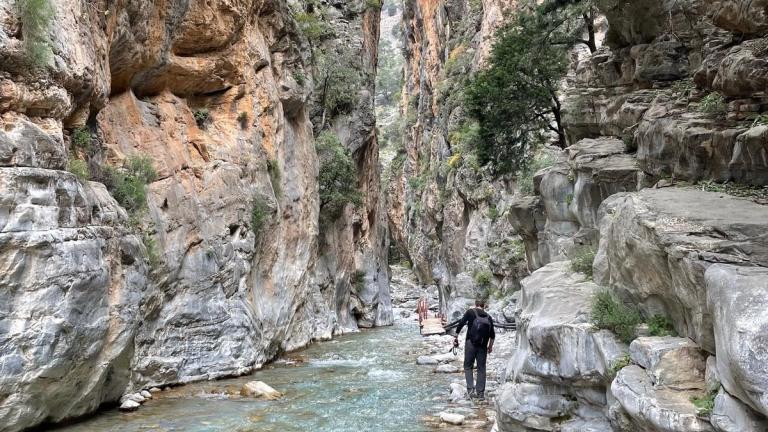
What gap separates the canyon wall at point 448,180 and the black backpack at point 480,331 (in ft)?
45.1

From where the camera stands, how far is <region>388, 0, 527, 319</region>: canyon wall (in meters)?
28.8

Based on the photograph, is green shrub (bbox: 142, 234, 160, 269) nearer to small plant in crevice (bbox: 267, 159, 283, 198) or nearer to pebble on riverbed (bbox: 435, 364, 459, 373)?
pebble on riverbed (bbox: 435, 364, 459, 373)

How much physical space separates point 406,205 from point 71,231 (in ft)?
160

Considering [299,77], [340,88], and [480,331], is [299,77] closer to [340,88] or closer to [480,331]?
[340,88]

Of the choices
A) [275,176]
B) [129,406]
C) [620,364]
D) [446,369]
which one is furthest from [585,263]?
[275,176]

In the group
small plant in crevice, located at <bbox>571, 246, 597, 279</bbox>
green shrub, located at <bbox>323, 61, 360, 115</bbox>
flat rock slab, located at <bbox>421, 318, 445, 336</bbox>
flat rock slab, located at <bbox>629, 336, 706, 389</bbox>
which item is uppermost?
green shrub, located at <bbox>323, 61, 360, 115</bbox>

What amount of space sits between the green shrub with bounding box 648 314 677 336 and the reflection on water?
4452 mm

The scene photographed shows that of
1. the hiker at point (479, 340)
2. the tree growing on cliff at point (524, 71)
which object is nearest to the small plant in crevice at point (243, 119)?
the tree growing on cliff at point (524, 71)

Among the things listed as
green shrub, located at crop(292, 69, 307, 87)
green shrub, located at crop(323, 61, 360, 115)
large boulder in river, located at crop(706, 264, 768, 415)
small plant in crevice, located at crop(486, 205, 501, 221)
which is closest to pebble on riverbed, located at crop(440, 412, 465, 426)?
large boulder in river, located at crop(706, 264, 768, 415)

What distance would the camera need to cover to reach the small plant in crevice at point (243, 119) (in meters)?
19.2

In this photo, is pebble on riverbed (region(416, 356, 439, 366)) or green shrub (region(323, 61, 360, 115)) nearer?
pebble on riverbed (region(416, 356, 439, 366))

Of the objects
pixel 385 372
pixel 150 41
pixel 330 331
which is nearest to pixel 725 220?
pixel 385 372

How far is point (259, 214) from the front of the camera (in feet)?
61.4

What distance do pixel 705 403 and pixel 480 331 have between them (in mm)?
6248
